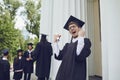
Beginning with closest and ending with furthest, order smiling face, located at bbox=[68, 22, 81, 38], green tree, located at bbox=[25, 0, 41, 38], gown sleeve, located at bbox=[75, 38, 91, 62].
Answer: gown sleeve, located at bbox=[75, 38, 91, 62]
smiling face, located at bbox=[68, 22, 81, 38]
green tree, located at bbox=[25, 0, 41, 38]

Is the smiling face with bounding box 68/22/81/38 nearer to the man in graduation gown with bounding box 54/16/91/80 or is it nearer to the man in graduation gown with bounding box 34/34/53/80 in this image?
the man in graduation gown with bounding box 54/16/91/80

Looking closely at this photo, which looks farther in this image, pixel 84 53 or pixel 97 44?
pixel 97 44

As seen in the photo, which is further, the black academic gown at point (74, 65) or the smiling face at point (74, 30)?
the smiling face at point (74, 30)

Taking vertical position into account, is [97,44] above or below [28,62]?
above

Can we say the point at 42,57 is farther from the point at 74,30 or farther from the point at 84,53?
the point at 84,53

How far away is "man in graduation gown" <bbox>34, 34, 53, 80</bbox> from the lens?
6474 millimetres

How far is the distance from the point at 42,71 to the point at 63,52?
11.2 ft

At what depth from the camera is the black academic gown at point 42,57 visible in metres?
6.46

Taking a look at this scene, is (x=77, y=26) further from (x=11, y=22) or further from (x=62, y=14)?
(x=11, y=22)

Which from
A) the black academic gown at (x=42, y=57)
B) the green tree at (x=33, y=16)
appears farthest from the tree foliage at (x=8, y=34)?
the black academic gown at (x=42, y=57)

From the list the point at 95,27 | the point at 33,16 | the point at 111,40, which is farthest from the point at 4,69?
the point at 33,16

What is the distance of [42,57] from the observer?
21.4 feet

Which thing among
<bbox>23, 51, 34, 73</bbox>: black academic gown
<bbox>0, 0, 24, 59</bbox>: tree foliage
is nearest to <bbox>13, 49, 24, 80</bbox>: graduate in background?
<bbox>23, 51, 34, 73</bbox>: black academic gown

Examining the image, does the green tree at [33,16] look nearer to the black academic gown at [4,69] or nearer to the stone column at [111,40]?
the black academic gown at [4,69]
